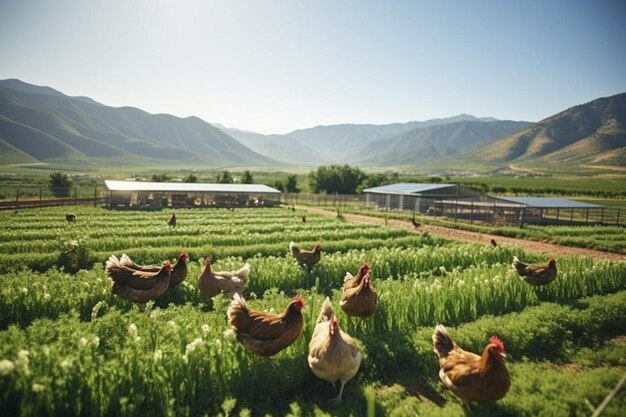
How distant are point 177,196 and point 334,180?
140 feet

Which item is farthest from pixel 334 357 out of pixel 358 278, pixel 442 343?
pixel 358 278

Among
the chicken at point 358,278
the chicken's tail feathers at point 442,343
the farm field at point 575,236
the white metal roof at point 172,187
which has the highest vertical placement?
the white metal roof at point 172,187

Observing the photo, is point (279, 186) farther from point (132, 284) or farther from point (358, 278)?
point (358, 278)

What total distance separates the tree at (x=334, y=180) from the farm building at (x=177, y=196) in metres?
25.7

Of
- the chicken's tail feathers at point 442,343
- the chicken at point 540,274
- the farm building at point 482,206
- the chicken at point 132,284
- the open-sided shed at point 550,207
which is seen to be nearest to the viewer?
the chicken's tail feathers at point 442,343

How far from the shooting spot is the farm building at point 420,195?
52.0 m

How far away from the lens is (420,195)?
171 ft

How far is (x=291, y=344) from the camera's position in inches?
293

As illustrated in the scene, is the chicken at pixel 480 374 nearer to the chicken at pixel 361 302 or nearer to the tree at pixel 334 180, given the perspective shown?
the chicken at pixel 361 302

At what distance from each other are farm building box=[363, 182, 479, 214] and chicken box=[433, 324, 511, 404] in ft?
146

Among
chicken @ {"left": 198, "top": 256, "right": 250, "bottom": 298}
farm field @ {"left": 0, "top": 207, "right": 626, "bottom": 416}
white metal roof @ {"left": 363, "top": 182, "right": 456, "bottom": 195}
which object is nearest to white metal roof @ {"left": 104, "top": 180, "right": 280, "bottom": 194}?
white metal roof @ {"left": 363, "top": 182, "right": 456, "bottom": 195}

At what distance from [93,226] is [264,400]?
2648cm

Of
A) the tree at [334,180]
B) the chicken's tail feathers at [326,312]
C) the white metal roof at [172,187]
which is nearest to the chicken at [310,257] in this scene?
the chicken's tail feathers at [326,312]

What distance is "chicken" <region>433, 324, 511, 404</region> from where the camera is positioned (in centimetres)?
578
